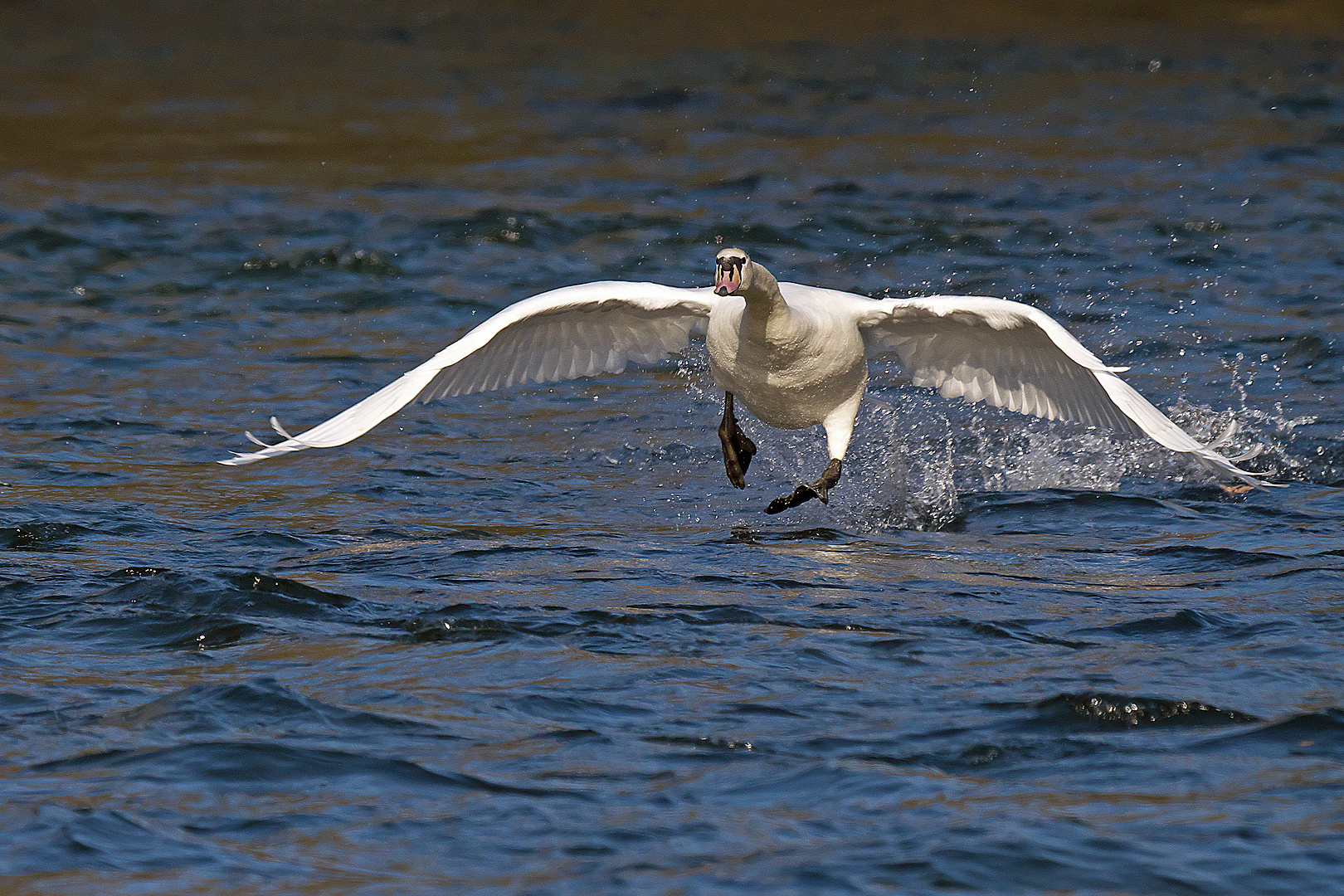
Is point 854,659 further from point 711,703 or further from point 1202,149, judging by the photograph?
point 1202,149

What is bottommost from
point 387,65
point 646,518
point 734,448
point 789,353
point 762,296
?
point 646,518

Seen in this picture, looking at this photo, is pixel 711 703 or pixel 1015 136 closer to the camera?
pixel 711 703

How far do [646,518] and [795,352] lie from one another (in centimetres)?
163

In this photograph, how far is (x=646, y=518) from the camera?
31.8 ft

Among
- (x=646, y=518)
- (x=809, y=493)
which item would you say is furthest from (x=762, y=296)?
(x=646, y=518)

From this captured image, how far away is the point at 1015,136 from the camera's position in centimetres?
2056

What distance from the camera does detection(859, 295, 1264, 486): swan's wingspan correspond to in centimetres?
801

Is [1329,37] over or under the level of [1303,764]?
over

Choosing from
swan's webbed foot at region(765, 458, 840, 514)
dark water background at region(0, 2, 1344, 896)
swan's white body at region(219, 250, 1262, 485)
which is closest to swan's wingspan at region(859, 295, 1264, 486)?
swan's white body at region(219, 250, 1262, 485)

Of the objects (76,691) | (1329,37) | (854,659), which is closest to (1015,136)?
(1329,37)

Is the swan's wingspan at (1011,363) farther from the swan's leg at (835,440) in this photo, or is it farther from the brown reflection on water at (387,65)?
the brown reflection on water at (387,65)

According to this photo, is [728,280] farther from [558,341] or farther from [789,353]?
[558,341]

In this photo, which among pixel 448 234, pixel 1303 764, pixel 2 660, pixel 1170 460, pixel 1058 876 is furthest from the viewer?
pixel 448 234

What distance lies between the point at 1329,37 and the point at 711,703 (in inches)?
855
